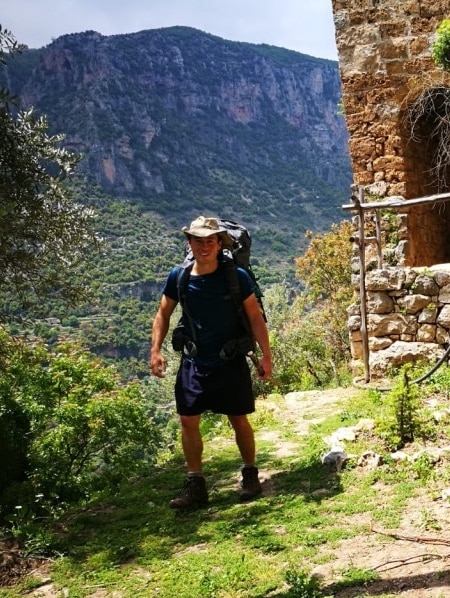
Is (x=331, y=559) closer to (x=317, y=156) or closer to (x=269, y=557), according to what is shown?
(x=269, y=557)

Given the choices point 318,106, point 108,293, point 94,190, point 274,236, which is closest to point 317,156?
point 318,106

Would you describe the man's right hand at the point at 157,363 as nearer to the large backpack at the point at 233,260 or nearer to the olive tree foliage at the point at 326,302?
the large backpack at the point at 233,260

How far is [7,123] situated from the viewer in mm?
6848

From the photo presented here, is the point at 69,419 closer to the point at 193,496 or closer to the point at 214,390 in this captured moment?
the point at 193,496

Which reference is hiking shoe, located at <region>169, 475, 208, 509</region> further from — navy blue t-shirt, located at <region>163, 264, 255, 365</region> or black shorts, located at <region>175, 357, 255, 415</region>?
navy blue t-shirt, located at <region>163, 264, 255, 365</region>

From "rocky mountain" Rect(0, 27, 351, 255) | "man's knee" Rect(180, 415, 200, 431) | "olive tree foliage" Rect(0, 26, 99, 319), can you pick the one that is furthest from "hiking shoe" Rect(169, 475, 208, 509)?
"rocky mountain" Rect(0, 27, 351, 255)

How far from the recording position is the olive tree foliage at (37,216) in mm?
6637

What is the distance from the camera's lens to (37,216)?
6.86 m

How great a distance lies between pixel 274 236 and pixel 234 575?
87.0 meters

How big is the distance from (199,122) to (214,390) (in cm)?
13242

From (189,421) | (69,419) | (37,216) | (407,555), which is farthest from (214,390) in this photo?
(69,419)

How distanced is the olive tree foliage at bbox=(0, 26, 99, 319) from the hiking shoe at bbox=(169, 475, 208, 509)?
333 centimetres

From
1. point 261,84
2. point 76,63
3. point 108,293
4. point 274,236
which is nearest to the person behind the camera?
point 108,293

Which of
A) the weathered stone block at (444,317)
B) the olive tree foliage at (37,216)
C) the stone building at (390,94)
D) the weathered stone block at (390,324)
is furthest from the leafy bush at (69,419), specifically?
the weathered stone block at (444,317)
